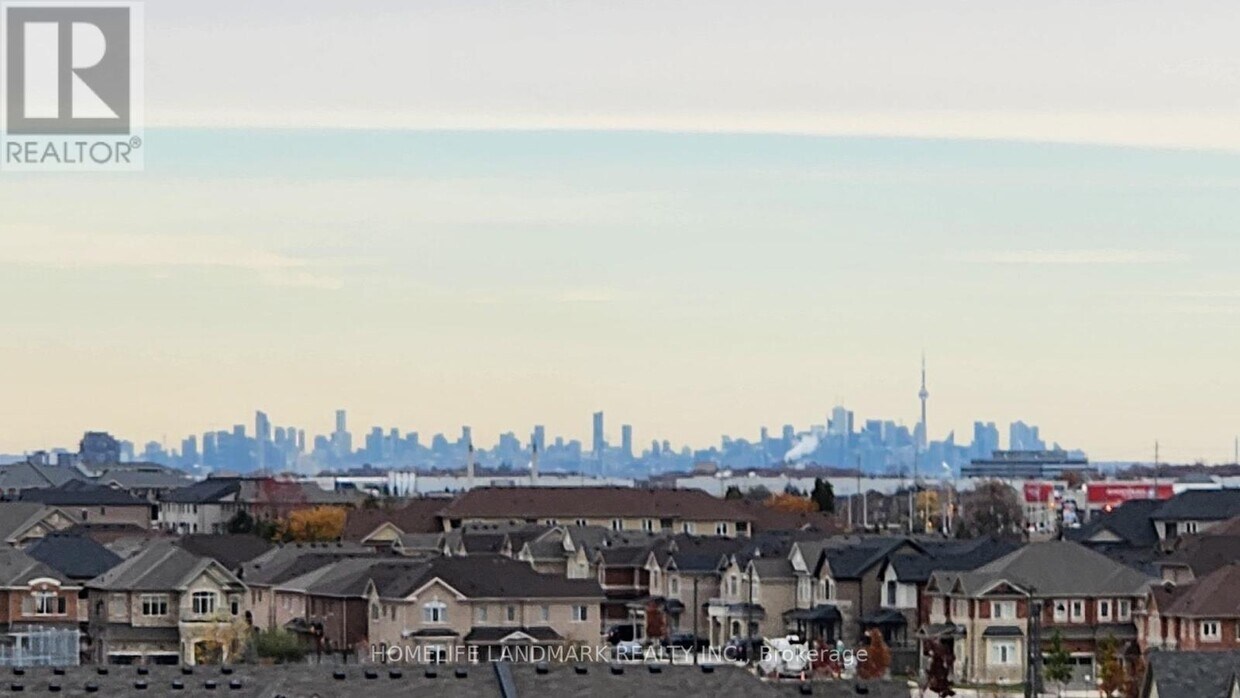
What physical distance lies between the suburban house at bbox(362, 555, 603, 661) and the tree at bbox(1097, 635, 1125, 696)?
39.7 ft

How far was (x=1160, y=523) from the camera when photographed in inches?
4141

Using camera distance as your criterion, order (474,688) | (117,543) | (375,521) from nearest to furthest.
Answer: (474,688) → (117,543) → (375,521)

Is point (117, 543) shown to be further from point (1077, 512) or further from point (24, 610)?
point (1077, 512)

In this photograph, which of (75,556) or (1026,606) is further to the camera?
(75,556)

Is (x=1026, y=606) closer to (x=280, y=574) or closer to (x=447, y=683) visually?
(x=280, y=574)

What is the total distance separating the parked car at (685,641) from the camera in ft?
263

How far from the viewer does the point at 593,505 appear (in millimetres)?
122188

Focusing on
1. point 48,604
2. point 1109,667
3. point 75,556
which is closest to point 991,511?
point 75,556

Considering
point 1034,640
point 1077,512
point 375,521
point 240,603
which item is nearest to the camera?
point 1034,640

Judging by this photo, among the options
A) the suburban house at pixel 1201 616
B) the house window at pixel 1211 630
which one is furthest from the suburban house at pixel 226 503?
the house window at pixel 1211 630

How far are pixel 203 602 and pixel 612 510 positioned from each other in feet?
156

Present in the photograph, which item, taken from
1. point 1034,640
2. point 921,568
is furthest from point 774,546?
point 1034,640

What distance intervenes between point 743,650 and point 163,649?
15.5m

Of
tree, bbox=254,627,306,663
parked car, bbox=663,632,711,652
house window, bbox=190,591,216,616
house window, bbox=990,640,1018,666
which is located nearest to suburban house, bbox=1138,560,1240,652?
house window, bbox=990,640,1018,666
